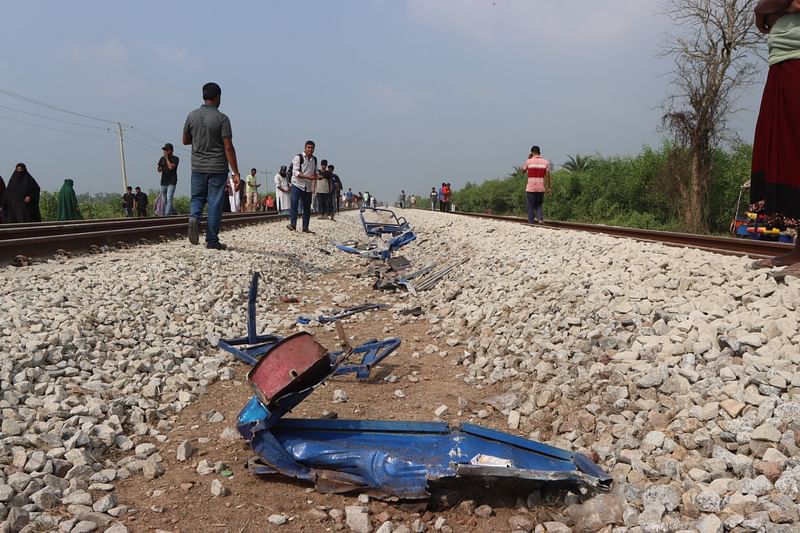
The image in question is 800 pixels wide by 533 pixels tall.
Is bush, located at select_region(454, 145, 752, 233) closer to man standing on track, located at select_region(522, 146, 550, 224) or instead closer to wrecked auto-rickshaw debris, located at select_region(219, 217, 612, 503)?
man standing on track, located at select_region(522, 146, 550, 224)

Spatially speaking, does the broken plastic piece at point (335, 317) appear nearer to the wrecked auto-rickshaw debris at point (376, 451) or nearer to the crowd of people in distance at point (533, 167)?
the wrecked auto-rickshaw debris at point (376, 451)

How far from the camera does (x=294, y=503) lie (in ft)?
7.47

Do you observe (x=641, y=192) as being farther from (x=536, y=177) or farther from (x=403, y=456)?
(x=403, y=456)

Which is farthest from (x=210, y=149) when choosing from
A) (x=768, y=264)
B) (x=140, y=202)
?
(x=140, y=202)

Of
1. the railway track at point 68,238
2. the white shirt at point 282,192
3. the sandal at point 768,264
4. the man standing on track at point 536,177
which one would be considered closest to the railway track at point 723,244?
the sandal at point 768,264

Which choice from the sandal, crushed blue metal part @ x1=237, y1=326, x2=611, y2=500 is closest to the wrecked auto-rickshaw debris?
crushed blue metal part @ x1=237, y1=326, x2=611, y2=500

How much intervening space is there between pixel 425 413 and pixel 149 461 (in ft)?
5.09

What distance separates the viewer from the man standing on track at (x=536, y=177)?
10.2 meters

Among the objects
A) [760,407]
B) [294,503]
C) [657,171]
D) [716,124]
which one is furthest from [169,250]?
[657,171]

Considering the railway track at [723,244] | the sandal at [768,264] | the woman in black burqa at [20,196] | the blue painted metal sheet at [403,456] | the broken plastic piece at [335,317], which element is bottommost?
the blue painted metal sheet at [403,456]

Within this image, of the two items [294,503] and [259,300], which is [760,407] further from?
[259,300]

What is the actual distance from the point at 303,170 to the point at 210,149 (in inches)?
154

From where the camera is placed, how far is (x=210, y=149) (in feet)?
23.0

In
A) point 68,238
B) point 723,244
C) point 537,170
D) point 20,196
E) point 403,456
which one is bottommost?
point 403,456
